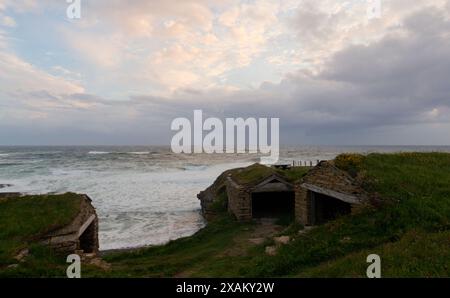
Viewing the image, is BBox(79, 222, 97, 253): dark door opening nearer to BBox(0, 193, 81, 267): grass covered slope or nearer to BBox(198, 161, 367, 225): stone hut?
BBox(0, 193, 81, 267): grass covered slope

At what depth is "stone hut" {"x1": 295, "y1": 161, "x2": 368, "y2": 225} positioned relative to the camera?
1320cm

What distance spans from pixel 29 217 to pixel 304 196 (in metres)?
13.3

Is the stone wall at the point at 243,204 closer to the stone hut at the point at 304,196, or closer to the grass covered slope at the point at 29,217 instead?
the stone hut at the point at 304,196

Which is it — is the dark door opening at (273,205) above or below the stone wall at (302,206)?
below

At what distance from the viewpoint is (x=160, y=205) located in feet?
106

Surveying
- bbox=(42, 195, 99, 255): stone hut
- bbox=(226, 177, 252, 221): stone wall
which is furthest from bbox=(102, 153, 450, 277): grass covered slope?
bbox=(226, 177, 252, 221): stone wall

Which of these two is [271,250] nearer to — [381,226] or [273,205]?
[381,226]

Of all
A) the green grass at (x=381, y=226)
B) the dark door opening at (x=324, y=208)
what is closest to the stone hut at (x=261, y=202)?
the dark door opening at (x=324, y=208)

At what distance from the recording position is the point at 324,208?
56.3 ft

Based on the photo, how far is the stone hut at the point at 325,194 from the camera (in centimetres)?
1320

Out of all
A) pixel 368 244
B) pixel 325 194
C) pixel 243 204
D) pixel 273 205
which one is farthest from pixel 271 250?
pixel 273 205
